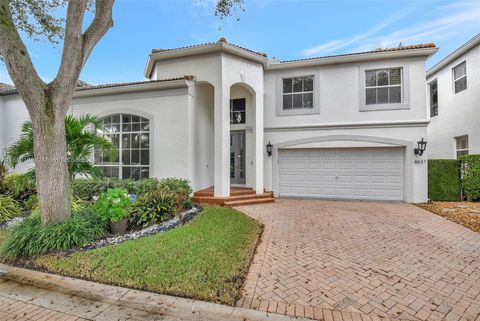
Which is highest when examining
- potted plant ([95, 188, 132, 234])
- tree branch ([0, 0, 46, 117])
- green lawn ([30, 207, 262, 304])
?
tree branch ([0, 0, 46, 117])

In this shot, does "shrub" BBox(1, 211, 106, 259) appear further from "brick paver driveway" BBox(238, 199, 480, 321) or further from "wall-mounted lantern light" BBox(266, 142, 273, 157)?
"wall-mounted lantern light" BBox(266, 142, 273, 157)

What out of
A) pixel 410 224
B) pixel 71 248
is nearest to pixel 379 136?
pixel 410 224

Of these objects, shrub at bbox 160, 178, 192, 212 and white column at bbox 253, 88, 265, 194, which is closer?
shrub at bbox 160, 178, 192, 212

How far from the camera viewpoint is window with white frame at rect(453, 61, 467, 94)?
11.2 m

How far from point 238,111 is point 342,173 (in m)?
5.65

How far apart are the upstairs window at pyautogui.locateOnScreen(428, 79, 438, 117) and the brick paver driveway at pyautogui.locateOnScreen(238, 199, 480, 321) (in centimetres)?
968

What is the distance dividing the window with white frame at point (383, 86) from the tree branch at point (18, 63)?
1128 centimetres

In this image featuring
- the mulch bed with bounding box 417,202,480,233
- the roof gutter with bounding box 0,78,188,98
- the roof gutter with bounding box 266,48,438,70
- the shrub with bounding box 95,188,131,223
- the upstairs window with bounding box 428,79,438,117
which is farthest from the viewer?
the upstairs window with bounding box 428,79,438,117

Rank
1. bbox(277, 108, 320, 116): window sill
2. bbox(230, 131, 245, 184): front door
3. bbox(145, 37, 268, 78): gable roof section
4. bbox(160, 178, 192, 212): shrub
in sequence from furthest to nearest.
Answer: bbox(230, 131, 245, 184): front door, bbox(277, 108, 320, 116): window sill, bbox(145, 37, 268, 78): gable roof section, bbox(160, 178, 192, 212): shrub

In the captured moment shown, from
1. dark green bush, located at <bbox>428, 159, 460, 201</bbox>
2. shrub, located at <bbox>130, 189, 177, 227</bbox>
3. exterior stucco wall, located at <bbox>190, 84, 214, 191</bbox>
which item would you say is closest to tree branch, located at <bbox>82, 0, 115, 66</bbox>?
shrub, located at <bbox>130, 189, 177, 227</bbox>

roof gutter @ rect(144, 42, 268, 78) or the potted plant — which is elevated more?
roof gutter @ rect(144, 42, 268, 78)

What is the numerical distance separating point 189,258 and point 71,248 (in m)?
Result: 2.40

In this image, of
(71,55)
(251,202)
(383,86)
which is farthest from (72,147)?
(383,86)

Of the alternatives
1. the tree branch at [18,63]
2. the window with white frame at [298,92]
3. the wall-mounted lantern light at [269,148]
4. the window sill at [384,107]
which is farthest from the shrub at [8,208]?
the window sill at [384,107]
